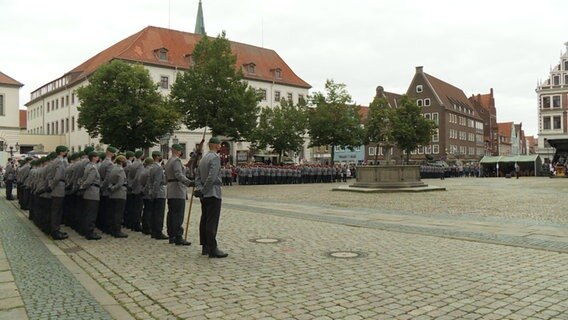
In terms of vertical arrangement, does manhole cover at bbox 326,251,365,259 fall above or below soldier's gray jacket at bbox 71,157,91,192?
below

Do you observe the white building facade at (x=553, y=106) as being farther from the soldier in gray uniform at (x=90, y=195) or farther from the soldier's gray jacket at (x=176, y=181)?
the soldier in gray uniform at (x=90, y=195)

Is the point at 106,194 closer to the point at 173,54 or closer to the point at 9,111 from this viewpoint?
the point at 173,54

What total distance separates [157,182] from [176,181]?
1.15 meters

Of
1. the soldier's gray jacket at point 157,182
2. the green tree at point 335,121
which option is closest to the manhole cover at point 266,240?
the soldier's gray jacket at point 157,182

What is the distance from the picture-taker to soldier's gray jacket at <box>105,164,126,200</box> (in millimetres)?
11109

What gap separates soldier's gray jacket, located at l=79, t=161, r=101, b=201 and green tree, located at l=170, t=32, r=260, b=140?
101 ft

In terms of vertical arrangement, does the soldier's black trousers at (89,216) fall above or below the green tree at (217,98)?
below

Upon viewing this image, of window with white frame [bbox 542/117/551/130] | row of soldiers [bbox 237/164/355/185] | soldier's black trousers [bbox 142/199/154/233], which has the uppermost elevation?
window with white frame [bbox 542/117/551/130]

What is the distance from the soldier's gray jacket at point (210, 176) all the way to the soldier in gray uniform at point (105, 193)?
369 cm

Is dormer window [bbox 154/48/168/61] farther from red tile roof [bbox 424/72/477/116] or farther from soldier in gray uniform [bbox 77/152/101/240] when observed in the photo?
soldier in gray uniform [bbox 77/152/101/240]

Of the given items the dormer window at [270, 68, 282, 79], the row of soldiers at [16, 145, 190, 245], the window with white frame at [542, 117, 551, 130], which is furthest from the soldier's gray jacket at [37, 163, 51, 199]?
the window with white frame at [542, 117, 551, 130]

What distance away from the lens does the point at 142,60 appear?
6250 cm

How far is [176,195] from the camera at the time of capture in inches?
391

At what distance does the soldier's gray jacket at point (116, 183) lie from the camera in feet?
36.4
